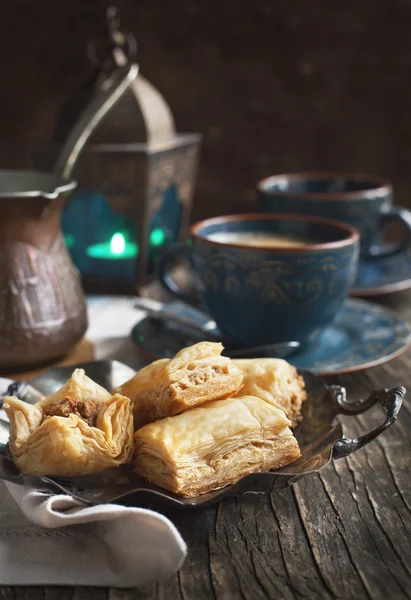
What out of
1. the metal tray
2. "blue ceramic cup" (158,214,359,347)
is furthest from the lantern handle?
the metal tray

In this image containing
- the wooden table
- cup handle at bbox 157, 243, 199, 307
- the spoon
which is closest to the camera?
the wooden table

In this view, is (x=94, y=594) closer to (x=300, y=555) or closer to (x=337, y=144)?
(x=300, y=555)

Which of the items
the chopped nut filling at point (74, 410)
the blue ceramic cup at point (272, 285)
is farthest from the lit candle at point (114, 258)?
the chopped nut filling at point (74, 410)

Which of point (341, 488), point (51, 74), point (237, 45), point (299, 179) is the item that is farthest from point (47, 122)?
point (341, 488)

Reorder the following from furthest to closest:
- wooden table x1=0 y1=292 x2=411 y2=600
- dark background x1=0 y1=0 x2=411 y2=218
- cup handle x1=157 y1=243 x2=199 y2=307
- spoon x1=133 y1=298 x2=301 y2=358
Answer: dark background x1=0 y1=0 x2=411 y2=218 → cup handle x1=157 y1=243 x2=199 y2=307 → spoon x1=133 y1=298 x2=301 y2=358 → wooden table x1=0 y1=292 x2=411 y2=600

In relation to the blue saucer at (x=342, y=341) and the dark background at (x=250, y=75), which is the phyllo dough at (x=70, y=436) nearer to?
the blue saucer at (x=342, y=341)

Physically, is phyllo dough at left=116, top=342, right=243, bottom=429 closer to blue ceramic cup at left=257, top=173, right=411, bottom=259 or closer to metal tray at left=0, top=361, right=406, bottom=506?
metal tray at left=0, top=361, right=406, bottom=506

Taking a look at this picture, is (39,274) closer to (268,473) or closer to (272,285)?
(272,285)
